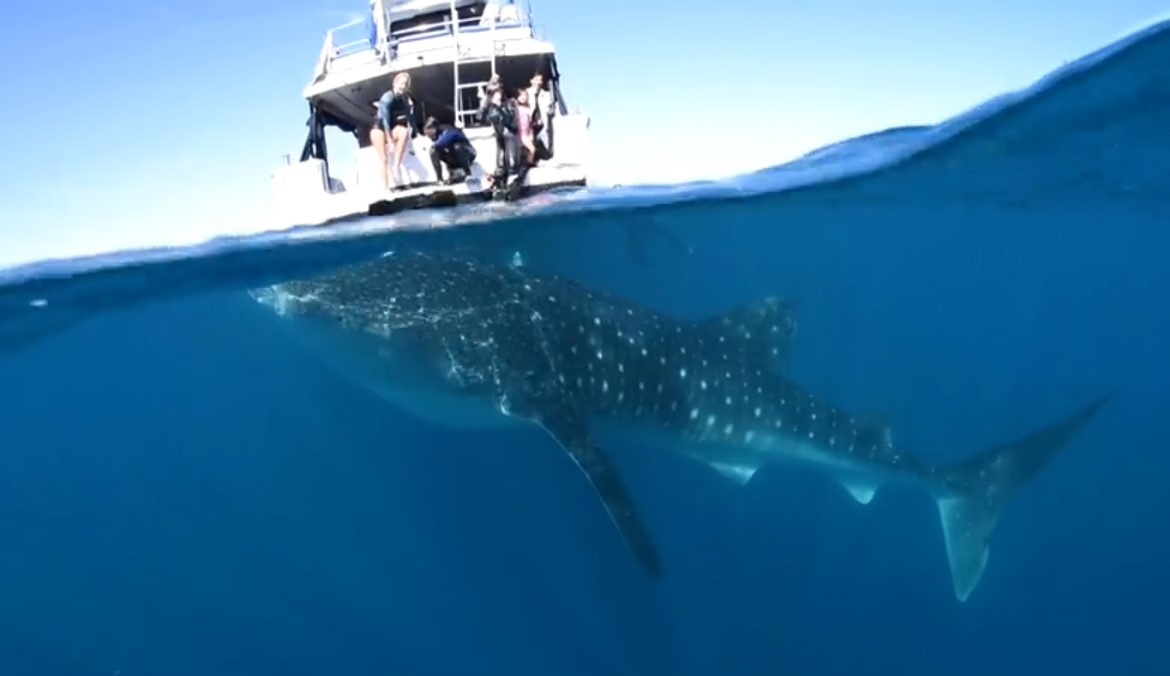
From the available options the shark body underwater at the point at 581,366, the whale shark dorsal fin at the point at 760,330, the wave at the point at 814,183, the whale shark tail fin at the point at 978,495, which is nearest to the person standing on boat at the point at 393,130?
the wave at the point at 814,183

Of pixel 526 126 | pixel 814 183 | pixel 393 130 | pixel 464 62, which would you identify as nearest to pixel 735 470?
pixel 814 183

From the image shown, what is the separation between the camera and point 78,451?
29.0 metres

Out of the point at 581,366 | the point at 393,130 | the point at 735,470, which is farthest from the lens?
the point at 393,130

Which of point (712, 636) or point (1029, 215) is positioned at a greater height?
point (1029, 215)

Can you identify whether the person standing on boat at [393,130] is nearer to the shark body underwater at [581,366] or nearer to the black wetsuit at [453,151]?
the black wetsuit at [453,151]

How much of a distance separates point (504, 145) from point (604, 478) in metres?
8.58

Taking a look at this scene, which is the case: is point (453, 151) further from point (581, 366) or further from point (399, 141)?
point (581, 366)

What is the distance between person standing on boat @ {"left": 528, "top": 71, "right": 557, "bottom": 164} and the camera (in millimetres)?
15969

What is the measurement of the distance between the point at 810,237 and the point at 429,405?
15.5m

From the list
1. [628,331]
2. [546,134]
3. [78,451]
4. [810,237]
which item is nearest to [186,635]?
[78,451]

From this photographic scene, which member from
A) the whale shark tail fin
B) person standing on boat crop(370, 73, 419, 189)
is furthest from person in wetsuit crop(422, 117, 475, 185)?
the whale shark tail fin

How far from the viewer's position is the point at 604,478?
6289 mm

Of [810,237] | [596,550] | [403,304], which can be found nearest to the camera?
[403,304]

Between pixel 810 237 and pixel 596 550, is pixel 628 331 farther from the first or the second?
pixel 810 237
